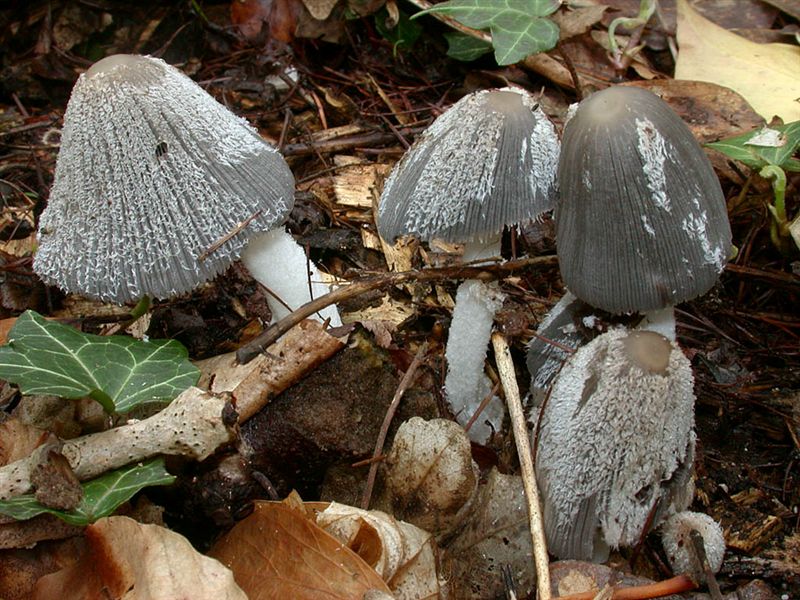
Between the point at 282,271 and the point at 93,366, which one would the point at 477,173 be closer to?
the point at 282,271

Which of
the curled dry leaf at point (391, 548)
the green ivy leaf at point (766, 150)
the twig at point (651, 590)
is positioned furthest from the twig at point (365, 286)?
the twig at point (651, 590)

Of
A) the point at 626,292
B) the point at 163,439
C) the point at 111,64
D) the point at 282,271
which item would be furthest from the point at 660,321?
the point at 111,64

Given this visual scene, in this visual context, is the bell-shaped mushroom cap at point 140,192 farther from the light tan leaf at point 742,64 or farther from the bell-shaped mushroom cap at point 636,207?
the light tan leaf at point 742,64

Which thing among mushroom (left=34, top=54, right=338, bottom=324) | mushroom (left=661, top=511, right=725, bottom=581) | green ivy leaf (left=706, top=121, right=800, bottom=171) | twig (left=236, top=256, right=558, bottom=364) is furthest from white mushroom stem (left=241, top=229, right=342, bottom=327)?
green ivy leaf (left=706, top=121, right=800, bottom=171)

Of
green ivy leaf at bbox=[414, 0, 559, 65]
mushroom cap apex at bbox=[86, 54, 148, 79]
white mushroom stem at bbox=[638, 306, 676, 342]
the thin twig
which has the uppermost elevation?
mushroom cap apex at bbox=[86, 54, 148, 79]

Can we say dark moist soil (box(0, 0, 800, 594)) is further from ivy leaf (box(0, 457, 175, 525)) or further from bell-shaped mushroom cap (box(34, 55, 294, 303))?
bell-shaped mushroom cap (box(34, 55, 294, 303))

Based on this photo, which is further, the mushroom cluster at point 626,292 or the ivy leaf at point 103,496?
the mushroom cluster at point 626,292

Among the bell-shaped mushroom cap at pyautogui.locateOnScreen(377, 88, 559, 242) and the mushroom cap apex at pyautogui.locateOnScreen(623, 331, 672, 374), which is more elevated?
the bell-shaped mushroom cap at pyautogui.locateOnScreen(377, 88, 559, 242)
